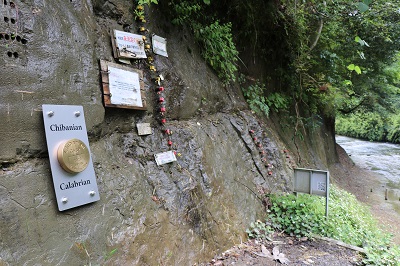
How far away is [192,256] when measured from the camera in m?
2.81

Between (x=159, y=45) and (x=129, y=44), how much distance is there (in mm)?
563

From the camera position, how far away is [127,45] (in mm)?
2912

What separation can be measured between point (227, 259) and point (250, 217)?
92 centimetres

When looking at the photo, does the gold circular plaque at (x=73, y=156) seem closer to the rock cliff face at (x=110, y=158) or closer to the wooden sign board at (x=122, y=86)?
the rock cliff face at (x=110, y=158)

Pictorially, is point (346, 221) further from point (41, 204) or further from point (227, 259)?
point (41, 204)

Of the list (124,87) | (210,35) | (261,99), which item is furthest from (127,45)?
(261,99)

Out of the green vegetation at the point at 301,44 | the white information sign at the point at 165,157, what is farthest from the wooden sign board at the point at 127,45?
the green vegetation at the point at 301,44

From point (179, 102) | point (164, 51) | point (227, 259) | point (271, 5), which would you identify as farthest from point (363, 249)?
point (271, 5)

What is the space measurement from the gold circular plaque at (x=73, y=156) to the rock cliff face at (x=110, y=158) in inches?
5.6

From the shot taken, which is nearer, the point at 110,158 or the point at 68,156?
the point at 68,156

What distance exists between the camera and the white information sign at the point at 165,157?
297 cm

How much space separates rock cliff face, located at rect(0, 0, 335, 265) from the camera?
6.15 ft

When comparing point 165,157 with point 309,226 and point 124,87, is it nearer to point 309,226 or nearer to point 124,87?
point 124,87

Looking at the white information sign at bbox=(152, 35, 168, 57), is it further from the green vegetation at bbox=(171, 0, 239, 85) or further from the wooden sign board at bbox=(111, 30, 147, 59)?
the green vegetation at bbox=(171, 0, 239, 85)
